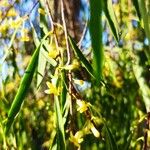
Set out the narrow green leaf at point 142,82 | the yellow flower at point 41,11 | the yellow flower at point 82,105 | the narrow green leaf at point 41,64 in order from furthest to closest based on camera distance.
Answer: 1. the narrow green leaf at point 142,82
2. the yellow flower at point 41,11
3. the narrow green leaf at point 41,64
4. the yellow flower at point 82,105

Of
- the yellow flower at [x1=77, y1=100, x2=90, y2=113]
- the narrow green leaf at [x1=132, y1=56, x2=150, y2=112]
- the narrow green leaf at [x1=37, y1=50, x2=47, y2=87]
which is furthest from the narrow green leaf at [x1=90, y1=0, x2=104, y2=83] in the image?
the narrow green leaf at [x1=132, y1=56, x2=150, y2=112]

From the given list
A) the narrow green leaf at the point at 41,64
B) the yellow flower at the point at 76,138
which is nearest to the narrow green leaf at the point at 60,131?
the yellow flower at the point at 76,138

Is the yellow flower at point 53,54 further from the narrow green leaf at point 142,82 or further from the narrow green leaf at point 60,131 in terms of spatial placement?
the narrow green leaf at point 142,82

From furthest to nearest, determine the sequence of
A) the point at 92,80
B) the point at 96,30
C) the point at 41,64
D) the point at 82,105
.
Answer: the point at 92,80 → the point at 41,64 → the point at 82,105 → the point at 96,30

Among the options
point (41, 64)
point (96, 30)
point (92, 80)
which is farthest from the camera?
point (92, 80)

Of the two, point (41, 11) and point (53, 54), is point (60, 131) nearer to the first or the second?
point (53, 54)

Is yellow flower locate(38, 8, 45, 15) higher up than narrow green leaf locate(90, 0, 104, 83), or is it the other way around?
yellow flower locate(38, 8, 45, 15)

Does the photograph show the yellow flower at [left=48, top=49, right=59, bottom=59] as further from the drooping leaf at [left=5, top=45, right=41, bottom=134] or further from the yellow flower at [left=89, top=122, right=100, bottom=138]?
the yellow flower at [left=89, top=122, right=100, bottom=138]

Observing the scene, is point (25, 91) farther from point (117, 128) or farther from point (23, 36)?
point (117, 128)

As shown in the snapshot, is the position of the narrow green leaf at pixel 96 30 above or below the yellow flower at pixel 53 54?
above

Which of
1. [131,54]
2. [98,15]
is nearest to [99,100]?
[131,54]

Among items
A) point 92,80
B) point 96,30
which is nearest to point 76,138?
point 96,30
